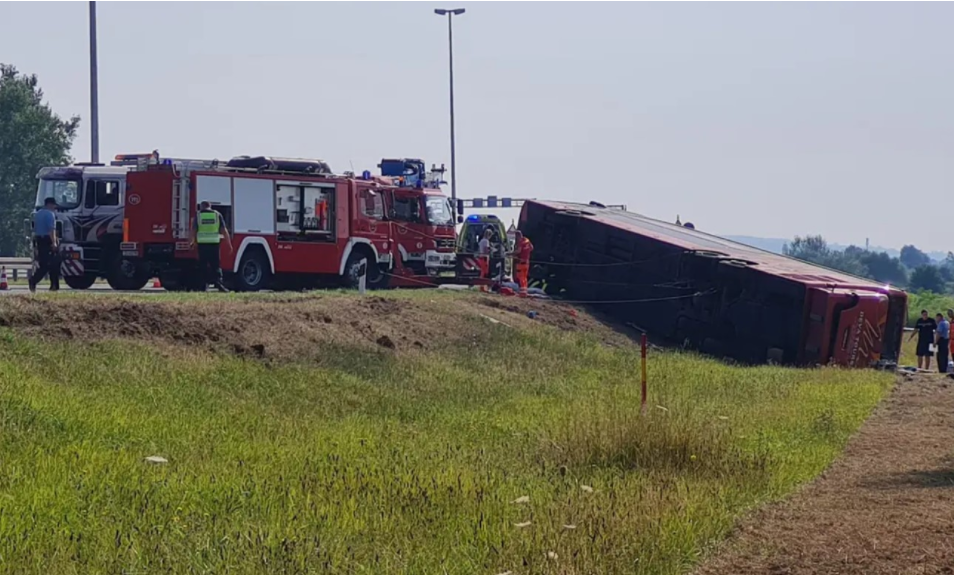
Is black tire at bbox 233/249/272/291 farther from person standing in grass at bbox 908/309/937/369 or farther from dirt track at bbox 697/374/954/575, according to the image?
dirt track at bbox 697/374/954/575

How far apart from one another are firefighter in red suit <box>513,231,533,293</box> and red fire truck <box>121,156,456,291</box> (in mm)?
2639

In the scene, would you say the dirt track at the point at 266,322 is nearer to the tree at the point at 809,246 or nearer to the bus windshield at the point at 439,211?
the bus windshield at the point at 439,211

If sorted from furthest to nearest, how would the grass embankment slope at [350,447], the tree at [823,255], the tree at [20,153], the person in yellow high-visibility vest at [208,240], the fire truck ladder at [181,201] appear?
1. the tree at [823,255]
2. the tree at [20,153]
3. the fire truck ladder at [181,201]
4. the person in yellow high-visibility vest at [208,240]
5. the grass embankment slope at [350,447]

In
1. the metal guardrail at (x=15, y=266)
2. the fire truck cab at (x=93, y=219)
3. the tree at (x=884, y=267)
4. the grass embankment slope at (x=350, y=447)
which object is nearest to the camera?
the grass embankment slope at (x=350, y=447)

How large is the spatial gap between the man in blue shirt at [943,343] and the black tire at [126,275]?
15.4m

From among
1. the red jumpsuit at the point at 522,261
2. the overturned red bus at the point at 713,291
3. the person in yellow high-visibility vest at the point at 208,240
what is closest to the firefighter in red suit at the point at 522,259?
the red jumpsuit at the point at 522,261

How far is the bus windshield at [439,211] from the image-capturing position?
30.2 meters

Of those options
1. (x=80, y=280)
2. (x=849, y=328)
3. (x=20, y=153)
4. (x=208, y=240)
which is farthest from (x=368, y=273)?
(x=20, y=153)

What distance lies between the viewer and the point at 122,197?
1022 inches

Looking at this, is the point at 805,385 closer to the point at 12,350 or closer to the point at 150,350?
the point at 150,350

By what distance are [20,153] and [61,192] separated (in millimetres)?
39358

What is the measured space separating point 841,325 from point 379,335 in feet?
28.5

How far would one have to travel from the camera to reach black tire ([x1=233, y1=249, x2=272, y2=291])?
83.4 feet

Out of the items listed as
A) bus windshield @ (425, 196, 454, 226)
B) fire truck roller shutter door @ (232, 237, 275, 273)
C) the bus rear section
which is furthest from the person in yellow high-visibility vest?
the bus rear section
